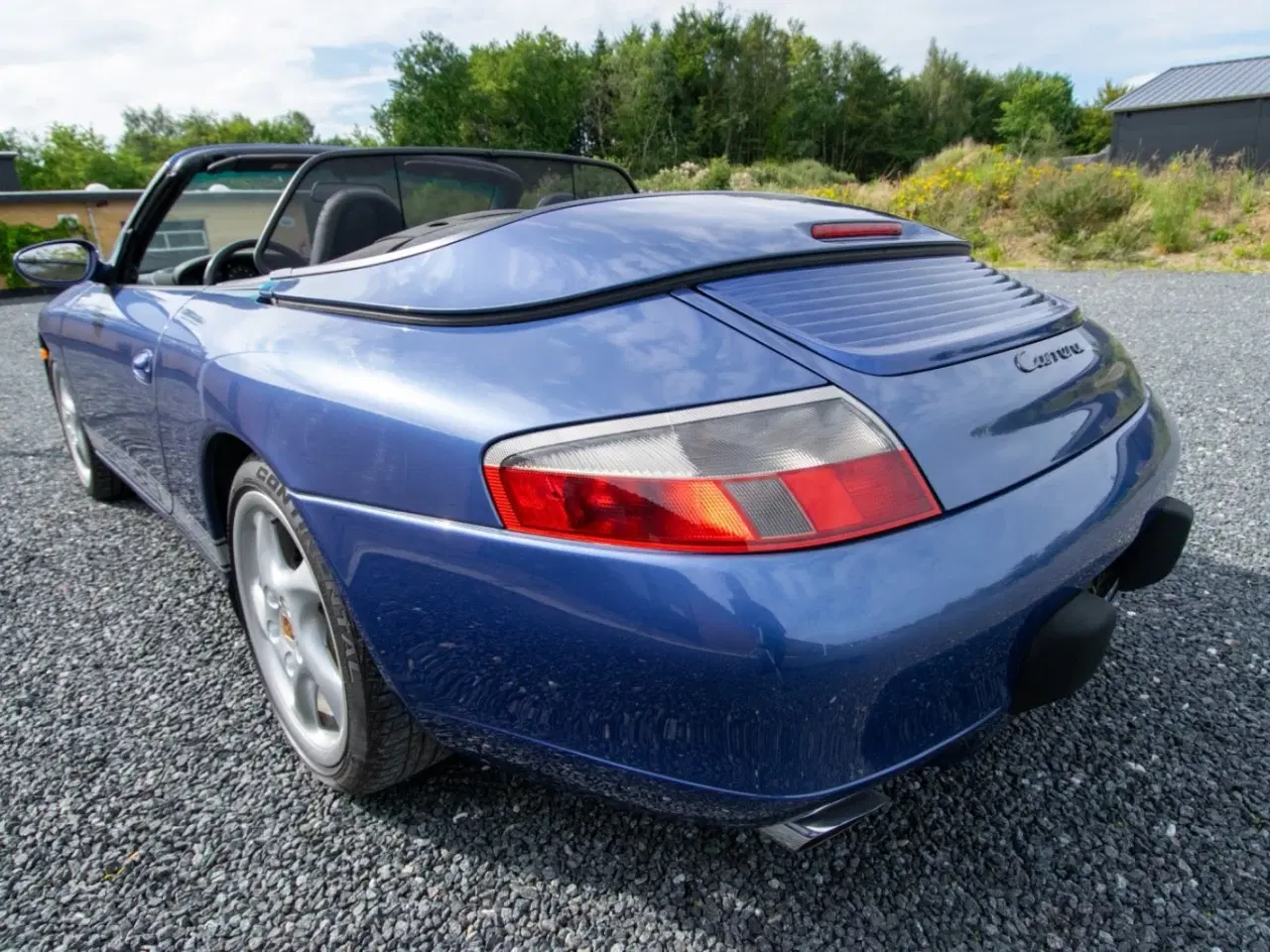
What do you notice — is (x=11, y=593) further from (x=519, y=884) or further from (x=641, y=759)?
(x=641, y=759)

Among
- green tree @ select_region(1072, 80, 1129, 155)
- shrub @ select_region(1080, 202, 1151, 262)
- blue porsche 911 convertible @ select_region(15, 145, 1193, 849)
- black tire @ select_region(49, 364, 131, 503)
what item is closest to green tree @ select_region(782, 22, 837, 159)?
green tree @ select_region(1072, 80, 1129, 155)

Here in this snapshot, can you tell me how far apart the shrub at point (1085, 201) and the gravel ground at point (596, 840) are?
1174 cm

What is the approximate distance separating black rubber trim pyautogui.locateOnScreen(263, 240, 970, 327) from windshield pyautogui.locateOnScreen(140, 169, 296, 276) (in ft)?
3.52

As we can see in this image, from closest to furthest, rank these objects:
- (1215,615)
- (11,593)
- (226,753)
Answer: (226,753) → (1215,615) → (11,593)

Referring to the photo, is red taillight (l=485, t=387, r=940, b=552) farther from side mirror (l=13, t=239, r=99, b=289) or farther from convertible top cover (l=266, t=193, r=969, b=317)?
side mirror (l=13, t=239, r=99, b=289)

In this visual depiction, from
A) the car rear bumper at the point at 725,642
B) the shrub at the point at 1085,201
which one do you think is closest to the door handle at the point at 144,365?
the car rear bumper at the point at 725,642

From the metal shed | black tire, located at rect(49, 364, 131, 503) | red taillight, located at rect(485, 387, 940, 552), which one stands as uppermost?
the metal shed

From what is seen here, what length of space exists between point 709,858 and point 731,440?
0.89 m

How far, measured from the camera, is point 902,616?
1091 millimetres

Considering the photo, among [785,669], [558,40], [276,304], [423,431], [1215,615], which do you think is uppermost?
[558,40]

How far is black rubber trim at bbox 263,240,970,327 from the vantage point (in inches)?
53.8

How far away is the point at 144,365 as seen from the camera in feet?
7.41

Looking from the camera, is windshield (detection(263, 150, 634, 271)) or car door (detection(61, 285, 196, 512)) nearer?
windshield (detection(263, 150, 634, 271))

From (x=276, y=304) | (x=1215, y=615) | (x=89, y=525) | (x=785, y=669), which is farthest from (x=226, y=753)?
(x=1215, y=615)
